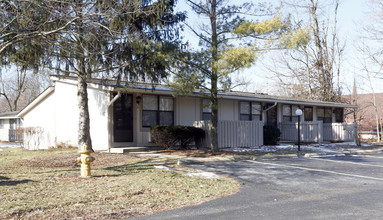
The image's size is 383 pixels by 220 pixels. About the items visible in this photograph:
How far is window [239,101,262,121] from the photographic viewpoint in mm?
19625

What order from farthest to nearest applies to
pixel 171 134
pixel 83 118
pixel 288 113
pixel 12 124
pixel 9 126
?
pixel 9 126 → pixel 12 124 → pixel 288 113 → pixel 171 134 → pixel 83 118

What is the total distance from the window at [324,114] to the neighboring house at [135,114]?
4.13ft

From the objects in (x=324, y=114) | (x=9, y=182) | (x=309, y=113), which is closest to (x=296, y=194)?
(x=9, y=182)

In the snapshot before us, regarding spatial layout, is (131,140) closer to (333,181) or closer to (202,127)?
(202,127)

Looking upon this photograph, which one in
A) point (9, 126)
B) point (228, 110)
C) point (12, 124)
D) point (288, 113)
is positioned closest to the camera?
point (228, 110)

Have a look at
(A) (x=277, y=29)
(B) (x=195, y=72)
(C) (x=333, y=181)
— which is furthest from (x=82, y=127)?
(C) (x=333, y=181)

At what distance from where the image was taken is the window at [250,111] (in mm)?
19625

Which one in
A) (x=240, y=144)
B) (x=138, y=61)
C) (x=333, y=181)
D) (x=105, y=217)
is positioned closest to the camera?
(x=105, y=217)

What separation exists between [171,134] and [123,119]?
232 centimetres

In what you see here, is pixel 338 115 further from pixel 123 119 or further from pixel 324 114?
pixel 123 119

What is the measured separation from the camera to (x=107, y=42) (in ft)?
36.1

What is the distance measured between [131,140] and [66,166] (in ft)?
15.6

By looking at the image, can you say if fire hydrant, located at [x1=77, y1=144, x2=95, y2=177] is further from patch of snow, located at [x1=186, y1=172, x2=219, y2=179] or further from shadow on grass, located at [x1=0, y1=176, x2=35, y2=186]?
patch of snow, located at [x1=186, y1=172, x2=219, y2=179]

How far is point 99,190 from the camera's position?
7.12 meters
